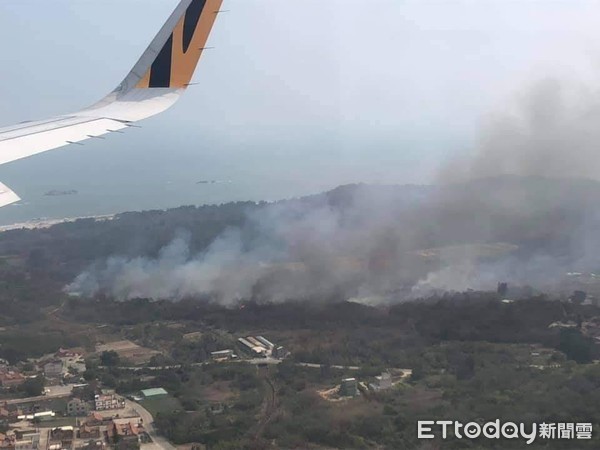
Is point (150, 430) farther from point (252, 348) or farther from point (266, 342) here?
point (266, 342)

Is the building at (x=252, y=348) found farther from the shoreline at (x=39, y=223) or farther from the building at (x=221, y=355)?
the shoreline at (x=39, y=223)

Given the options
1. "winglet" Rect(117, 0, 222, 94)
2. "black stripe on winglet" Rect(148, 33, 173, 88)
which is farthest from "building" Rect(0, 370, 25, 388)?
"black stripe on winglet" Rect(148, 33, 173, 88)

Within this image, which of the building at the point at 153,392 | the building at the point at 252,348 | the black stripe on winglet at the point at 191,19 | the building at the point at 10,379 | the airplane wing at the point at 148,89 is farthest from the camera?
the building at the point at 252,348

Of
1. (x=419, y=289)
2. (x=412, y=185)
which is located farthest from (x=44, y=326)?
(x=412, y=185)

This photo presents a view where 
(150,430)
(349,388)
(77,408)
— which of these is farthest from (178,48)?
(77,408)

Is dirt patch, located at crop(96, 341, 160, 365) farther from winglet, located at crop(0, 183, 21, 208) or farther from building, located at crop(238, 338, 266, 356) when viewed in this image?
winglet, located at crop(0, 183, 21, 208)

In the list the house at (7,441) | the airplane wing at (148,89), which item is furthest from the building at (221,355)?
the airplane wing at (148,89)
